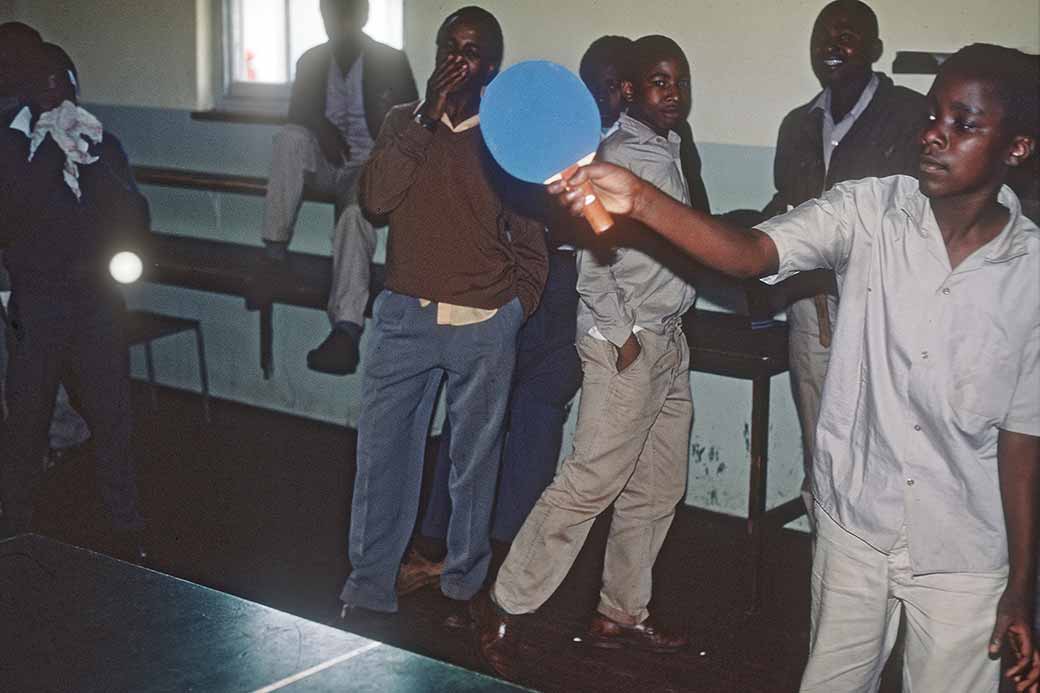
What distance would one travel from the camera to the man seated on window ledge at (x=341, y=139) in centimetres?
510

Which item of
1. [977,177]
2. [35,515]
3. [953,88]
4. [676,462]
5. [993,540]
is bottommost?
[35,515]

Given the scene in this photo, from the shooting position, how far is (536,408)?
4.09 meters

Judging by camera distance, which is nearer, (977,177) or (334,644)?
(334,644)

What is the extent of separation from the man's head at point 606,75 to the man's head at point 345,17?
146cm

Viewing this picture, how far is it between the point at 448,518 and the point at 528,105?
221cm

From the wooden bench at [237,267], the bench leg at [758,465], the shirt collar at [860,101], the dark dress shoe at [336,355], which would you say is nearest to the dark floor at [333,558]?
the bench leg at [758,465]

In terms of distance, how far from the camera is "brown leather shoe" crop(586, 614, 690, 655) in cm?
365

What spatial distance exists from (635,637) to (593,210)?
6.96 ft

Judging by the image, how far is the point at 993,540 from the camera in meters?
2.18

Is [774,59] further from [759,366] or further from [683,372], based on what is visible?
[683,372]

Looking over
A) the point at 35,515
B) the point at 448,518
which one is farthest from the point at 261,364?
the point at 448,518

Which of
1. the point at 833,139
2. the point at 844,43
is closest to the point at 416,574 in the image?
the point at 833,139

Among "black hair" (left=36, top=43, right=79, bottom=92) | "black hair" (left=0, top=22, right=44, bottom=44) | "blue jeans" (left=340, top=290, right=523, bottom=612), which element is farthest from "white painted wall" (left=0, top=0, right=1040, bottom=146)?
"black hair" (left=0, top=22, right=44, bottom=44)

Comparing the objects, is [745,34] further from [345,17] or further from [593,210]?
[593,210]
